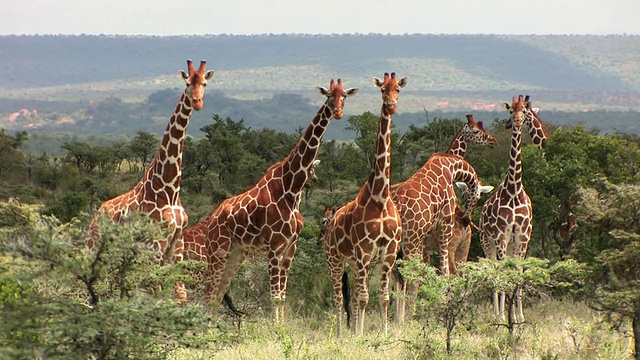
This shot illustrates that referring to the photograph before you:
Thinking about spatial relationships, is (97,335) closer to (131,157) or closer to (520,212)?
(520,212)

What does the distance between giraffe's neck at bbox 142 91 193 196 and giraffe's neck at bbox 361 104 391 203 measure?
1951mm

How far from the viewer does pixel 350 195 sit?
22406mm

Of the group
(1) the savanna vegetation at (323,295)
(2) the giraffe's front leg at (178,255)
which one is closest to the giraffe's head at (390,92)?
(1) the savanna vegetation at (323,295)

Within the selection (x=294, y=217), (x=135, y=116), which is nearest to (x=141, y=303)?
(x=294, y=217)

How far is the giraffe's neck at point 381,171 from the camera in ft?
34.5

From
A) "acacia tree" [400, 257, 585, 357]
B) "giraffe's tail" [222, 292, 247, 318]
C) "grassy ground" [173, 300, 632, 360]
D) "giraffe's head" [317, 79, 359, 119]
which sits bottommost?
"giraffe's tail" [222, 292, 247, 318]

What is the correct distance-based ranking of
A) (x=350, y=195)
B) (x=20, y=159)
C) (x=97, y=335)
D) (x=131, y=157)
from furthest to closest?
(x=131, y=157) → (x=20, y=159) → (x=350, y=195) → (x=97, y=335)

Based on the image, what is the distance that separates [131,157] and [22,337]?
36616 millimetres

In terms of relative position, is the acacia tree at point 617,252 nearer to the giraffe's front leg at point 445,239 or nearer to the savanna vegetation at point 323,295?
the savanna vegetation at point 323,295

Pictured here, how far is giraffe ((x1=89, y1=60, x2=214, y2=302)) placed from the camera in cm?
1018

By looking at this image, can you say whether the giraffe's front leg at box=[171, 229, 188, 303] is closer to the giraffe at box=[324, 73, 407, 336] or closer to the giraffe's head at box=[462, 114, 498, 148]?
the giraffe at box=[324, 73, 407, 336]

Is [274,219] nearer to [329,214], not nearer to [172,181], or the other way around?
[172,181]

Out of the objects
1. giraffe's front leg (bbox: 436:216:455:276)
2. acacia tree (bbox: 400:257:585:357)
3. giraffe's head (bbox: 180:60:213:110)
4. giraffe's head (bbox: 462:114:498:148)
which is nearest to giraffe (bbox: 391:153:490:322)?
giraffe's front leg (bbox: 436:216:455:276)

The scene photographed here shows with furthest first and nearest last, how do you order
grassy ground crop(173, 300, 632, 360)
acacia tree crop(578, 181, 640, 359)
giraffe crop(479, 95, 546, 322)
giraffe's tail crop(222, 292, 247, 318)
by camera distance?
giraffe crop(479, 95, 546, 322)
giraffe's tail crop(222, 292, 247, 318)
grassy ground crop(173, 300, 632, 360)
acacia tree crop(578, 181, 640, 359)
